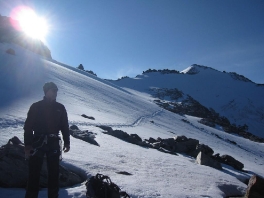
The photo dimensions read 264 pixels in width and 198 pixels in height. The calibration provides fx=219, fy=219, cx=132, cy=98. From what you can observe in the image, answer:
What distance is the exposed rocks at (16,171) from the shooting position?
5.88 meters

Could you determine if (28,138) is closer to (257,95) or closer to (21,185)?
(21,185)

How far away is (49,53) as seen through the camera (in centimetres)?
A: 7225

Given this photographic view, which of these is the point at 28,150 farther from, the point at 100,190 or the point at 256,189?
the point at 256,189

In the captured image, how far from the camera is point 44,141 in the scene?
532 cm

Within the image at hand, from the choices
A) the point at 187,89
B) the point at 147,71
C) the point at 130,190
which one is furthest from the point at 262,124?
the point at 130,190

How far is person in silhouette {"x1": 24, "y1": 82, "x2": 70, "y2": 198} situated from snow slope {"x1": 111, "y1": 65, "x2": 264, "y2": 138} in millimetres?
107552

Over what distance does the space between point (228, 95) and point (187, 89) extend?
2502cm

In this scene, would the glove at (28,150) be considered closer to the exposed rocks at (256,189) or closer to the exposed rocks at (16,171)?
the exposed rocks at (16,171)

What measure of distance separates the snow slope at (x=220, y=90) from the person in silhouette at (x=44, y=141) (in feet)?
353

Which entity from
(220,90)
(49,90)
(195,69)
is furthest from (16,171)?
(195,69)

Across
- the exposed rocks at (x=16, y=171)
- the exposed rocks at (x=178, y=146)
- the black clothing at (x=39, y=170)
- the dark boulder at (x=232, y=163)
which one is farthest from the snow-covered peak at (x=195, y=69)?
the black clothing at (x=39, y=170)

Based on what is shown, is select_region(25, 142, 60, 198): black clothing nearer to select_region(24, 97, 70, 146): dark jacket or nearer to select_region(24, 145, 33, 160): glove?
select_region(24, 145, 33, 160): glove

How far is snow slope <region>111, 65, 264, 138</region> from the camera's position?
11409 centimetres

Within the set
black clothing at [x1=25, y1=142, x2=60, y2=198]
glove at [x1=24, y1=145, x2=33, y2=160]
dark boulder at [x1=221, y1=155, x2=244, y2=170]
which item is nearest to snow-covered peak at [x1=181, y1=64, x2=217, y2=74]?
dark boulder at [x1=221, y1=155, x2=244, y2=170]
